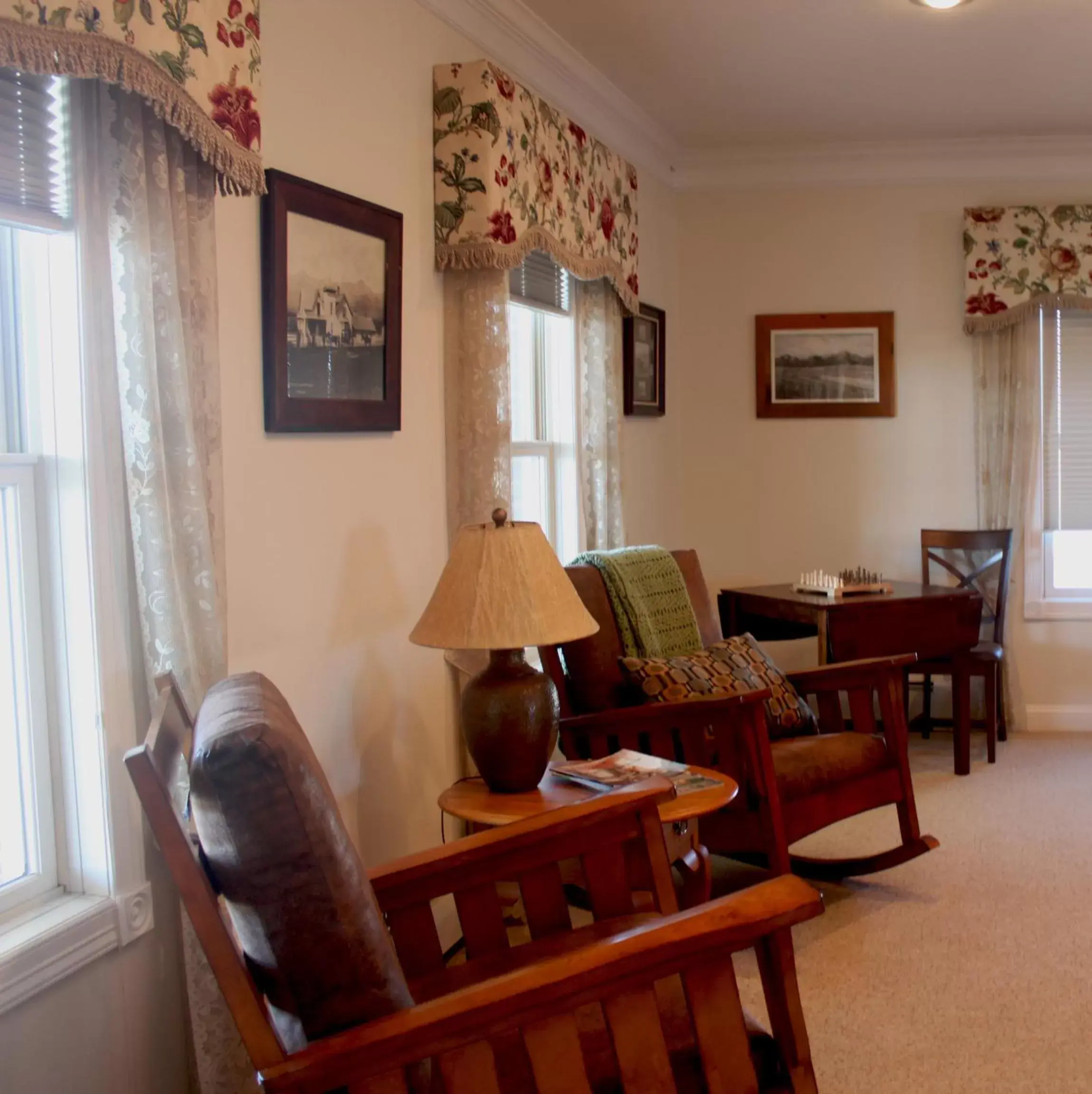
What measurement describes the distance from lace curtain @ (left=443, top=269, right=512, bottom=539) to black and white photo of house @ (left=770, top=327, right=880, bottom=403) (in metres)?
2.28

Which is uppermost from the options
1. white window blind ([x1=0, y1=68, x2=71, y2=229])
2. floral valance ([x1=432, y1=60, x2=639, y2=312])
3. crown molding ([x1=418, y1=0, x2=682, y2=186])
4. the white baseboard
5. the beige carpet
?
crown molding ([x1=418, y1=0, x2=682, y2=186])

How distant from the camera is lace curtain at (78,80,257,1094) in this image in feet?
5.64

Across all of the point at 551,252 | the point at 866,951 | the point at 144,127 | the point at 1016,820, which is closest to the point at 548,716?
the point at 866,951

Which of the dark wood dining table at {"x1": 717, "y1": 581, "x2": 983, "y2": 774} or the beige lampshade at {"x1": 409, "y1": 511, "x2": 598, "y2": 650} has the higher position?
the beige lampshade at {"x1": 409, "y1": 511, "x2": 598, "y2": 650}

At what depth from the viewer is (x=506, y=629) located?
216cm

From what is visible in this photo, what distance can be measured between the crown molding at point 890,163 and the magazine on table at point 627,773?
318cm

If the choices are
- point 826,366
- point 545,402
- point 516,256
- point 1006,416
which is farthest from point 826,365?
point 516,256

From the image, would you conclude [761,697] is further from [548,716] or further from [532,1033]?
[532,1033]

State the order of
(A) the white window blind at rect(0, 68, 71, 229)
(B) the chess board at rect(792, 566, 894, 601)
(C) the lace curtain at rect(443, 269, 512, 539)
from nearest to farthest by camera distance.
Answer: (A) the white window blind at rect(0, 68, 71, 229)
(C) the lace curtain at rect(443, 269, 512, 539)
(B) the chess board at rect(792, 566, 894, 601)

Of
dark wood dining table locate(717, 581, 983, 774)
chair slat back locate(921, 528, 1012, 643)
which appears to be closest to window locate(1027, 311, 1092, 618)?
chair slat back locate(921, 528, 1012, 643)

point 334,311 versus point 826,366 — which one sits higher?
point 826,366

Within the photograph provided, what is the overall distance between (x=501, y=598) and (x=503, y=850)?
0.55m

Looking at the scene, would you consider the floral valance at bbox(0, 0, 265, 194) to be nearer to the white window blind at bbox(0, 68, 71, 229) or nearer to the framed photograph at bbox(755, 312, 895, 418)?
the white window blind at bbox(0, 68, 71, 229)

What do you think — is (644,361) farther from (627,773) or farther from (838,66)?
(627,773)
